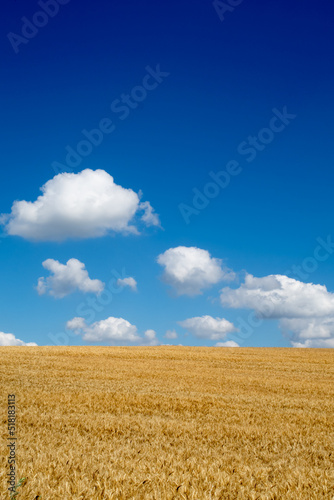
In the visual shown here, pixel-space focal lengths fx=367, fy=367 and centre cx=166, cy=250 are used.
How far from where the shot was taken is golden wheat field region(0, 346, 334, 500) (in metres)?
5.79

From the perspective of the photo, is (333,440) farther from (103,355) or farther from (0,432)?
(103,355)

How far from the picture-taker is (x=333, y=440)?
9.81 meters

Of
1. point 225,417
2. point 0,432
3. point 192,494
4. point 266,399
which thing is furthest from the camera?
point 266,399

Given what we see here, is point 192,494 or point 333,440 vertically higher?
point 192,494

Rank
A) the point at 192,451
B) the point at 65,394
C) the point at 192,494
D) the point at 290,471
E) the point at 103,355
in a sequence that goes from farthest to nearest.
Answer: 1. the point at 103,355
2. the point at 65,394
3. the point at 192,451
4. the point at 290,471
5. the point at 192,494

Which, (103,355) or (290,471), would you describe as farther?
(103,355)

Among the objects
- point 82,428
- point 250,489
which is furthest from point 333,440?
point 82,428

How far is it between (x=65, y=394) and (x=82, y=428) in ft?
17.3

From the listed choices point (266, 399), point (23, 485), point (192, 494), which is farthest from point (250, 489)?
point (266, 399)

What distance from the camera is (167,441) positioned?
8.97 m

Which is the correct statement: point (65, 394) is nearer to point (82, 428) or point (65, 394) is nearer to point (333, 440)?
point (82, 428)

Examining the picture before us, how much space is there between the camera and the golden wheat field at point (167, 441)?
5785mm

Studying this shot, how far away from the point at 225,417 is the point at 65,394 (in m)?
6.70

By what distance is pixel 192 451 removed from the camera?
26.2 feet
